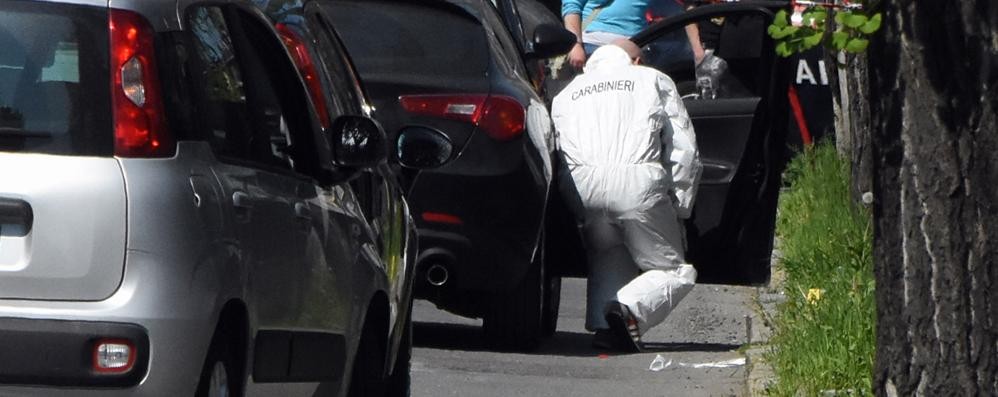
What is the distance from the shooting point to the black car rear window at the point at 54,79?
4.30 metres

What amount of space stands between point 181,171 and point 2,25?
1.55 feet

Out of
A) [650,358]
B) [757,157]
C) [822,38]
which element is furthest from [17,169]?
[757,157]

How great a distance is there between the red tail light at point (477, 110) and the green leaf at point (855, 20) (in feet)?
12.1

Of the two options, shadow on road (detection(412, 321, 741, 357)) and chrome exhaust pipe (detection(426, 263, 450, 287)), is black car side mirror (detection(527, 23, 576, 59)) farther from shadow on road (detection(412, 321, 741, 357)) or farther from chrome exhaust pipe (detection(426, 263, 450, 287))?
chrome exhaust pipe (detection(426, 263, 450, 287))

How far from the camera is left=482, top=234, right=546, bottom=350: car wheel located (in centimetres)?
862

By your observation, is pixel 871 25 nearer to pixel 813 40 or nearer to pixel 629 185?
pixel 813 40

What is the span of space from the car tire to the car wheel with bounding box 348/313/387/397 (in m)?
1.35

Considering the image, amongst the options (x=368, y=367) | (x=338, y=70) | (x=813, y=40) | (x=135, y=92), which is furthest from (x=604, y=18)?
(x=135, y=92)

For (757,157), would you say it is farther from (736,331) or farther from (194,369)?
(194,369)

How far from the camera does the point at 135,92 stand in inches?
173

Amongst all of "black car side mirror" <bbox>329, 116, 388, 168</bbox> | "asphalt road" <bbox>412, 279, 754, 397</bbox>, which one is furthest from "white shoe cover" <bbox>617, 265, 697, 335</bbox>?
"black car side mirror" <bbox>329, 116, 388, 168</bbox>

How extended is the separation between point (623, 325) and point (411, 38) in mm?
1517

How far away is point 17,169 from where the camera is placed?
4.24 m

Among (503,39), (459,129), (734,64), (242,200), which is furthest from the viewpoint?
(734,64)
